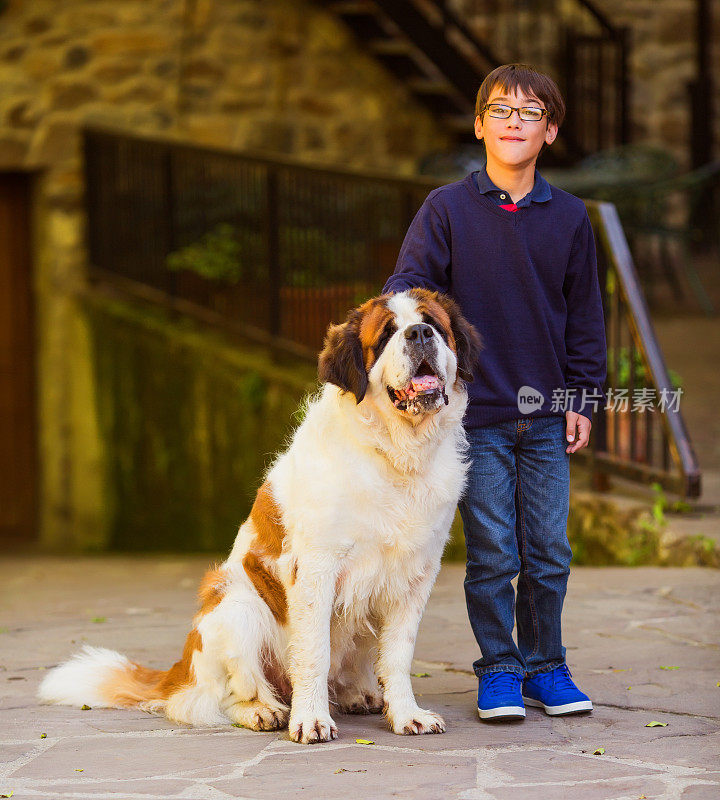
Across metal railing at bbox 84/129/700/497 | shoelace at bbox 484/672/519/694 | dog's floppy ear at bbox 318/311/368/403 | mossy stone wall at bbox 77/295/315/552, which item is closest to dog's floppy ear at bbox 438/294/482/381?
dog's floppy ear at bbox 318/311/368/403

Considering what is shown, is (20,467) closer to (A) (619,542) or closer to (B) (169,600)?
(B) (169,600)

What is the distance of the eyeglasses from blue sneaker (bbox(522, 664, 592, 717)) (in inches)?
66.0

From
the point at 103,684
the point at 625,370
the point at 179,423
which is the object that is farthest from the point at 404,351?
the point at 179,423

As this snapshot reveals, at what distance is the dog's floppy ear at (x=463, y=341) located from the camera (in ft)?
11.2

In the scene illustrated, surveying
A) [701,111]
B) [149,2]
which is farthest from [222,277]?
[701,111]

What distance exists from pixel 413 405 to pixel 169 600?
115 inches

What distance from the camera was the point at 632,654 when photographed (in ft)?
14.1

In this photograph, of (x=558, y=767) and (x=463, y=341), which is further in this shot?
(x=463, y=341)

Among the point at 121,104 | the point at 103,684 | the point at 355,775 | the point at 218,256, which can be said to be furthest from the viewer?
the point at 121,104

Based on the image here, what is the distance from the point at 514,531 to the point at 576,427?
372mm

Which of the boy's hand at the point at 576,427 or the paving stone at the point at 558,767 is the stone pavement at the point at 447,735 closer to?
the paving stone at the point at 558,767

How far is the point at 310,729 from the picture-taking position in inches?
133

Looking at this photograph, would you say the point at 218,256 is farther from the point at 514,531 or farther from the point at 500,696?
the point at 500,696

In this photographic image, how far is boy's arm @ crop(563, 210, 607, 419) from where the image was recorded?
3.67m
